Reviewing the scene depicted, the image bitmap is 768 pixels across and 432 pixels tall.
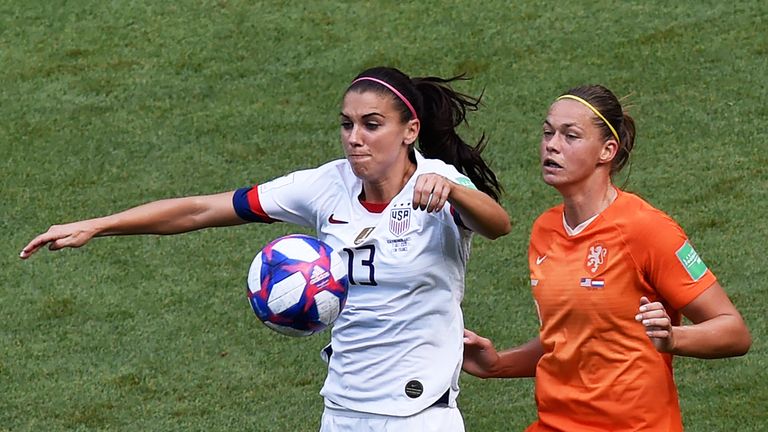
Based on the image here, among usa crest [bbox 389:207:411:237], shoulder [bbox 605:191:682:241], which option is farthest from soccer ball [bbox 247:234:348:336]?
shoulder [bbox 605:191:682:241]

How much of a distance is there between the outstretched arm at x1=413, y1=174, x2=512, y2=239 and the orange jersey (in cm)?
27

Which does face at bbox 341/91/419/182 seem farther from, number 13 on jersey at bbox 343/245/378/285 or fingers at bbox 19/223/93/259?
fingers at bbox 19/223/93/259

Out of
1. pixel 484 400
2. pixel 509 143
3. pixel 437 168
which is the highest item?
pixel 437 168

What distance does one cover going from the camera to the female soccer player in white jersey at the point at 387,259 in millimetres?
4906

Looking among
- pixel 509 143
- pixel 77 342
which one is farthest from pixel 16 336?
pixel 509 143

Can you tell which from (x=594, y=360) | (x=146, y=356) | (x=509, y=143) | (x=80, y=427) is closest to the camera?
(x=594, y=360)

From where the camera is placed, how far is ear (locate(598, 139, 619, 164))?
4.79 meters

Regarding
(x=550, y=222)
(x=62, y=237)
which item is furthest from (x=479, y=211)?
(x=62, y=237)

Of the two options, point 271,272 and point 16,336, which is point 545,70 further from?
point 271,272

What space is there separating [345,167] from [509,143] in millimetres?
4520

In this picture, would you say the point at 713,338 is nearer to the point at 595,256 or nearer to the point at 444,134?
the point at 595,256

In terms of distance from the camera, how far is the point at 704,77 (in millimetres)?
10086

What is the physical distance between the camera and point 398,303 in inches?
194

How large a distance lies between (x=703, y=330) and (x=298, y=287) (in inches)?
52.8
